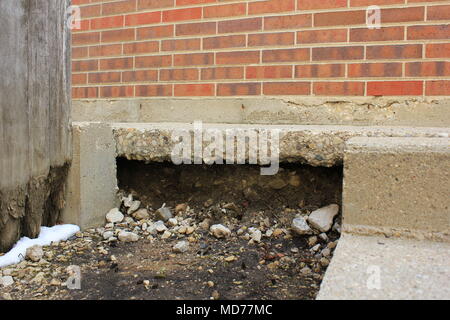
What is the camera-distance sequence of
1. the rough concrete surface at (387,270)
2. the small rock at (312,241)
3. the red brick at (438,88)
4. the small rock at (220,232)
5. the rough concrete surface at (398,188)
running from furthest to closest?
the red brick at (438,88)
the small rock at (220,232)
the small rock at (312,241)
the rough concrete surface at (398,188)
the rough concrete surface at (387,270)

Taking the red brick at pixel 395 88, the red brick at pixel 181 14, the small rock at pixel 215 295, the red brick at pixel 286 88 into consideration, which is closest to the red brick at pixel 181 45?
the red brick at pixel 181 14

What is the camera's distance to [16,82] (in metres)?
1.39

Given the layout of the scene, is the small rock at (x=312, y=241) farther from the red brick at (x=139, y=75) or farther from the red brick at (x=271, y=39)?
the red brick at (x=139, y=75)

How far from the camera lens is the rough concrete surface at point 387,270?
2.89 ft

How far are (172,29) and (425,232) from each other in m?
1.76

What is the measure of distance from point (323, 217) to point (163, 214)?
29.2 inches

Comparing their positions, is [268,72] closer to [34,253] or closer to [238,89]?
[238,89]

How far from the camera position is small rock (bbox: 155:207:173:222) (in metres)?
1.85

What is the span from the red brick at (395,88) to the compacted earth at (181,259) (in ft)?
2.28

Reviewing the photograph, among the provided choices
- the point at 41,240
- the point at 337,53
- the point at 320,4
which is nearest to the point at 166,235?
the point at 41,240

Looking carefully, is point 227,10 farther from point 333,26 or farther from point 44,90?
point 44,90

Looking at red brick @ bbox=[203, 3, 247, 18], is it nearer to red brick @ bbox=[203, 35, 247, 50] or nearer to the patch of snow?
red brick @ bbox=[203, 35, 247, 50]

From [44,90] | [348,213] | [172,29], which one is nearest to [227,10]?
[172,29]

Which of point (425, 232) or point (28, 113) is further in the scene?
point (28, 113)
